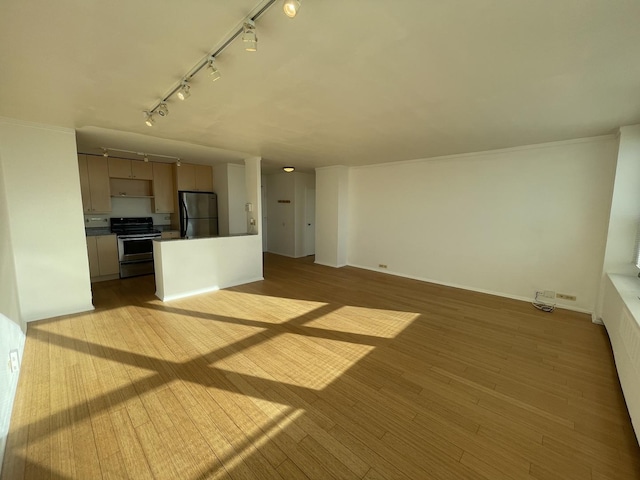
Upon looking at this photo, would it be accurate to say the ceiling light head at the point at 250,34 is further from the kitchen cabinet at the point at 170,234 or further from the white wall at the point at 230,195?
the kitchen cabinet at the point at 170,234

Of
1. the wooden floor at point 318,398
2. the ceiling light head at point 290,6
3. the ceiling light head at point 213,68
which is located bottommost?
the wooden floor at point 318,398

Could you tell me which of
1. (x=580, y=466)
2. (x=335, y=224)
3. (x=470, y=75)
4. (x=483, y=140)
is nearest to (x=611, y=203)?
(x=483, y=140)

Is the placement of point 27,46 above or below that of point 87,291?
above

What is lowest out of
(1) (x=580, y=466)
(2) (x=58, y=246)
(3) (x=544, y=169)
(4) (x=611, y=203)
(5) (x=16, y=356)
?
(1) (x=580, y=466)

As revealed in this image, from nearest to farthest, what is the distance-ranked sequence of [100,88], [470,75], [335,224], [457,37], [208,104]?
1. [457,37]
2. [470,75]
3. [100,88]
4. [208,104]
5. [335,224]

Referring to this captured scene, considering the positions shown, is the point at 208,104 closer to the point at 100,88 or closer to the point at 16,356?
the point at 100,88

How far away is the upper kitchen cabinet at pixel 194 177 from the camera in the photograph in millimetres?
6148

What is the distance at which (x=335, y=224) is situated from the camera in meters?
6.72

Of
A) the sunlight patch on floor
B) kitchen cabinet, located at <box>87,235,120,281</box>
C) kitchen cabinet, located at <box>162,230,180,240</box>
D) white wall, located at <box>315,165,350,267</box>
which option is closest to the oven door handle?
kitchen cabinet, located at <box>162,230,180,240</box>

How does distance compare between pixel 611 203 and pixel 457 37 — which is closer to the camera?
pixel 457 37

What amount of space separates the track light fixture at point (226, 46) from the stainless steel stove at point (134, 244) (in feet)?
12.2

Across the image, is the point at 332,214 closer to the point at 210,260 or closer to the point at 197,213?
the point at 210,260

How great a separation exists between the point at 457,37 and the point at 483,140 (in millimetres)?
2867

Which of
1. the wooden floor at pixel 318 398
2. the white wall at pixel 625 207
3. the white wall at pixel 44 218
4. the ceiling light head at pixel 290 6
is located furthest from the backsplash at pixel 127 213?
the white wall at pixel 625 207
